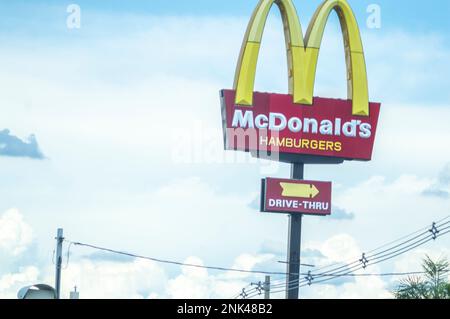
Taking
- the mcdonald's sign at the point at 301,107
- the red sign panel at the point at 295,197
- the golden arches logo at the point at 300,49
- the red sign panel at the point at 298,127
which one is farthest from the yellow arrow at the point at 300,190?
the golden arches logo at the point at 300,49

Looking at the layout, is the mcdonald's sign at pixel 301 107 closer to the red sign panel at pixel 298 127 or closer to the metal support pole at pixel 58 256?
the red sign panel at pixel 298 127

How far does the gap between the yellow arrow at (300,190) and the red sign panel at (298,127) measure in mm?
1664

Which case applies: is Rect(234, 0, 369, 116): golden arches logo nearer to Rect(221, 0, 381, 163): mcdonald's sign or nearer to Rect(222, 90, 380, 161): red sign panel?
Rect(221, 0, 381, 163): mcdonald's sign

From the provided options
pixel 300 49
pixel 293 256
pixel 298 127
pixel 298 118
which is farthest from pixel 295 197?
pixel 300 49

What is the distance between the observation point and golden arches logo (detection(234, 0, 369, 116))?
44.4 metres

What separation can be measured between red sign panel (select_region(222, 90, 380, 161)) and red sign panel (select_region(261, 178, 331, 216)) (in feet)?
5.19

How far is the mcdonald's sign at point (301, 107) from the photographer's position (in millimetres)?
44969
